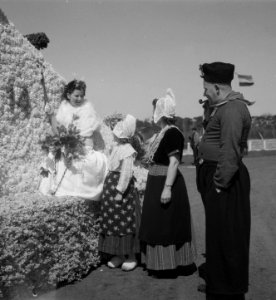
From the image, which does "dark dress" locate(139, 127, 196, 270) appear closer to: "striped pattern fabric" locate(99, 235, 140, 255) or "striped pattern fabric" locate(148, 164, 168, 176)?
"striped pattern fabric" locate(148, 164, 168, 176)

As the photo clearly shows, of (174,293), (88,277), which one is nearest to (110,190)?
(88,277)

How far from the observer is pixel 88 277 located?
4.43 meters

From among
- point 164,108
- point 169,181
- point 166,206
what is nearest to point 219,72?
point 164,108

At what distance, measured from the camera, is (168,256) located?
4.32m

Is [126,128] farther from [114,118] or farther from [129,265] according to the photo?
[129,265]

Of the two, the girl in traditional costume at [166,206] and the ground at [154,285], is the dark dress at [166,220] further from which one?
the ground at [154,285]

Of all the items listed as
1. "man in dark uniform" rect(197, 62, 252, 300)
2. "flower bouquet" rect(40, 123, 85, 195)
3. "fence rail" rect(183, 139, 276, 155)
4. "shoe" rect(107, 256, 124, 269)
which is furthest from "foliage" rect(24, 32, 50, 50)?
"fence rail" rect(183, 139, 276, 155)

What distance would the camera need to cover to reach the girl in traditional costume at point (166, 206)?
431 cm

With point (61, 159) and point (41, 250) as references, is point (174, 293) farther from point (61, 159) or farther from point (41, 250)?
point (61, 159)

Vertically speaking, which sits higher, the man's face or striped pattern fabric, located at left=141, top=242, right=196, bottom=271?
the man's face

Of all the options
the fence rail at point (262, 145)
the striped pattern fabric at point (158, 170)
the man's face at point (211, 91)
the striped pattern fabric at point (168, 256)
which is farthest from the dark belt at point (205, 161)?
the fence rail at point (262, 145)

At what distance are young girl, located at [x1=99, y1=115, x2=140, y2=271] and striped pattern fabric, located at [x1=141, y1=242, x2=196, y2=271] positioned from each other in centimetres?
26

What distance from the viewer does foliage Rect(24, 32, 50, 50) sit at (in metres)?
5.09

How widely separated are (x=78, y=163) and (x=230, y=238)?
1943mm
